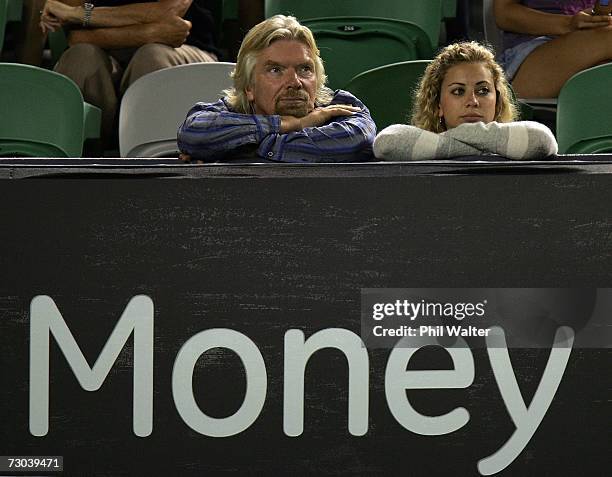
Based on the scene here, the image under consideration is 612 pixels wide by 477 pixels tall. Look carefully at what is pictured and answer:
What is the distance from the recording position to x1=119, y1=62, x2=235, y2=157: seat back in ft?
9.11

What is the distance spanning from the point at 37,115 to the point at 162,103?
0.97ft

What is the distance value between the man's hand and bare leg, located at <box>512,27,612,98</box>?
88 centimetres

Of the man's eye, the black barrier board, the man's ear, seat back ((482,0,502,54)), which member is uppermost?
seat back ((482,0,502,54))

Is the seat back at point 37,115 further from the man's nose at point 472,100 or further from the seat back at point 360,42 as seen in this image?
the man's nose at point 472,100

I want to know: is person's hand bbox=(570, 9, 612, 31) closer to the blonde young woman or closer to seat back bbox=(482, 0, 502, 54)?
seat back bbox=(482, 0, 502, 54)

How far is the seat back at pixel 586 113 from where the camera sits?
2.67 m

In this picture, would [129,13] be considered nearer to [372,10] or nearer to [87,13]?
[87,13]

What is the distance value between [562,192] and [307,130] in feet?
2.13

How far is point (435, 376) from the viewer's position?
1.64 meters

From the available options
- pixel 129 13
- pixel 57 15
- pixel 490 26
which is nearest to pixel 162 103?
pixel 129 13

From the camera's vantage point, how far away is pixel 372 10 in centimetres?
312

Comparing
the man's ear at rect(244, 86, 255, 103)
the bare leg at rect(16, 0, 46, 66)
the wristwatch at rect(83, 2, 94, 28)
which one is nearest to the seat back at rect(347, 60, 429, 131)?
the man's ear at rect(244, 86, 255, 103)

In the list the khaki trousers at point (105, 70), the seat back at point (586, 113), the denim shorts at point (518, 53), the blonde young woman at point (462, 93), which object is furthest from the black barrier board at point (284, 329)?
the denim shorts at point (518, 53)

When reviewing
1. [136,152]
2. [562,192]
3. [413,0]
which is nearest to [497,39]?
[413,0]
